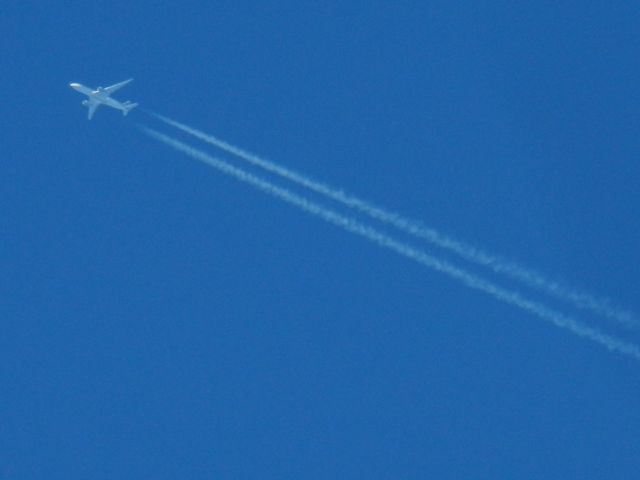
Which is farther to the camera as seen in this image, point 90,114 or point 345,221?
point 90,114

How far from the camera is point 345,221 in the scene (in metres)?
96.7

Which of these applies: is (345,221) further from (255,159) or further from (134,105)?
(134,105)

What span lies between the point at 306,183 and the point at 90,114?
48.1 ft

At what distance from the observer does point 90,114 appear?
340 feet

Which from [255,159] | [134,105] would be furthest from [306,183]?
[134,105]

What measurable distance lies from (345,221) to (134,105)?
50.4 feet

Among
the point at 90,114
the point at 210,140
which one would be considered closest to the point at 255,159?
the point at 210,140

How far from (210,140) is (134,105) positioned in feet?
20.0

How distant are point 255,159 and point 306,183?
3.29 m

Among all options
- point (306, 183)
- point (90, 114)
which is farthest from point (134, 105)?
point (306, 183)

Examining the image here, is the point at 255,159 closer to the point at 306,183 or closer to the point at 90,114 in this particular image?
the point at 306,183

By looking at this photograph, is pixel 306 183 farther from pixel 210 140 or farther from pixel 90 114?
pixel 90 114

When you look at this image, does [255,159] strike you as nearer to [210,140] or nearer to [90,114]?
[210,140]

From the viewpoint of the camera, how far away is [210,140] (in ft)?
326
